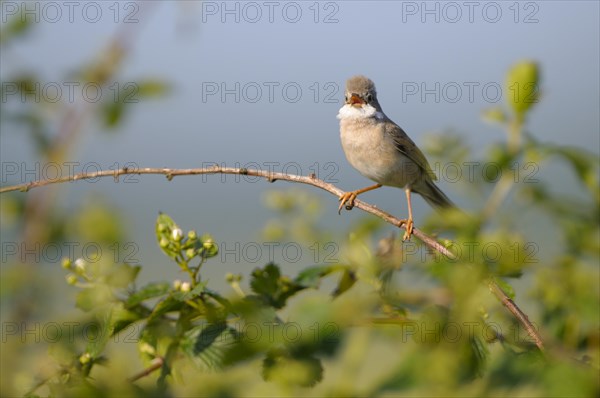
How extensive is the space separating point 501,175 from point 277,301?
2.29 ft

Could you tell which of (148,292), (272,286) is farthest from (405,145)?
(148,292)

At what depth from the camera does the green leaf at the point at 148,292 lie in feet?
4.82

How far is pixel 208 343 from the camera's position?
4.45ft

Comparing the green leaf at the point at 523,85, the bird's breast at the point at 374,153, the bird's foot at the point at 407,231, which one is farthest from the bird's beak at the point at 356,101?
the green leaf at the point at 523,85

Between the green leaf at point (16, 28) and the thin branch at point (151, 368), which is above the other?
the green leaf at point (16, 28)

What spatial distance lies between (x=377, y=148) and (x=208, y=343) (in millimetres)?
4264

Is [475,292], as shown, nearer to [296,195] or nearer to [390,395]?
[390,395]

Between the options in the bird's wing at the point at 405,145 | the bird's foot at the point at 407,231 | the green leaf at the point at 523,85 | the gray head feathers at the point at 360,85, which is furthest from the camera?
the bird's wing at the point at 405,145

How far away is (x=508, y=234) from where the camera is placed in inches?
38.7

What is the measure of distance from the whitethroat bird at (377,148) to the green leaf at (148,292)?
3.91m

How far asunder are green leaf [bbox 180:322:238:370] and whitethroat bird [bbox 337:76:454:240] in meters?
4.02

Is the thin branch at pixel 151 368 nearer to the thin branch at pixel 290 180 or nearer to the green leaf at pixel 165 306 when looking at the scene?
the green leaf at pixel 165 306

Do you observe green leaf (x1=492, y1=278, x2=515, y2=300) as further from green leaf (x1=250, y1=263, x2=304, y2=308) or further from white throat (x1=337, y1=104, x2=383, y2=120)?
white throat (x1=337, y1=104, x2=383, y2=120)

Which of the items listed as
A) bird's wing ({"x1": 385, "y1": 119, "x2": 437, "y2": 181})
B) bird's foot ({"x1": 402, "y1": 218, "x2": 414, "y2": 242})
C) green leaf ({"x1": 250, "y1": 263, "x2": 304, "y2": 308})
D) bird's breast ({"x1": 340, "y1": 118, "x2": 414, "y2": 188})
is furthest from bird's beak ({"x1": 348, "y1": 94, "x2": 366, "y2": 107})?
green leaf ({"x1": 250, "y1": 263, "x2": 304, "y2": 308})
